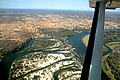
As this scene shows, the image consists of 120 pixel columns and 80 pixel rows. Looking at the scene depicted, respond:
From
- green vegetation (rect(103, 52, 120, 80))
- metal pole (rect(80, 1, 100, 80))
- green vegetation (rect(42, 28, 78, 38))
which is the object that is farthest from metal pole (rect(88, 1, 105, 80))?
green vegetation (rect(42, 28, 78, 38))

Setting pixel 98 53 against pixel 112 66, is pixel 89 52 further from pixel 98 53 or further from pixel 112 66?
pixel 112 66

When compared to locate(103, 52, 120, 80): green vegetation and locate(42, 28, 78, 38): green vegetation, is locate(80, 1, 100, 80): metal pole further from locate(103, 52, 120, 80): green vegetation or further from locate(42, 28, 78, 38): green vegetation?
locate(42, 28, 78, 38): green vegetation

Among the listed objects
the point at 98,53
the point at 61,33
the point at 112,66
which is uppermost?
the point at 98,53

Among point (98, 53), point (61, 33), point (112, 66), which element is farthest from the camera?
point (61, 33)

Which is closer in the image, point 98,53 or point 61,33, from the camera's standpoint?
point 98,53

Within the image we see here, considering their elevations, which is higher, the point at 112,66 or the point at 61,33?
the point at 61,33

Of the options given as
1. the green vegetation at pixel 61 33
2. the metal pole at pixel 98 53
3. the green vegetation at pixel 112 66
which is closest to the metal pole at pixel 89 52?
the metal pole at pixel 98 53

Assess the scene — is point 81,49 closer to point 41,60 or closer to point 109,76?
point 41,60

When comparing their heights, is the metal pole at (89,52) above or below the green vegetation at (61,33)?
above

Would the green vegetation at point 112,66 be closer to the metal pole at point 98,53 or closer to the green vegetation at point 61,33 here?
the green vegetation at point 61,33

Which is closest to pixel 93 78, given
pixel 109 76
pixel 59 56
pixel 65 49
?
pixel 109 76

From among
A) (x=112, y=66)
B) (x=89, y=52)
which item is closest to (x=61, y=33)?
(x=112, y=66)
